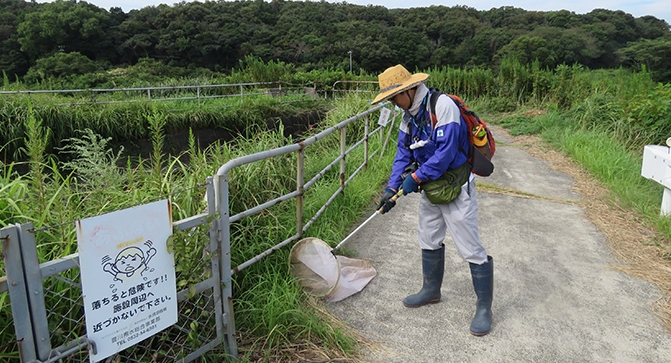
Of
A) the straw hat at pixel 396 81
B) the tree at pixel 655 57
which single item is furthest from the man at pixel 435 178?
the tree at pixel 655 57

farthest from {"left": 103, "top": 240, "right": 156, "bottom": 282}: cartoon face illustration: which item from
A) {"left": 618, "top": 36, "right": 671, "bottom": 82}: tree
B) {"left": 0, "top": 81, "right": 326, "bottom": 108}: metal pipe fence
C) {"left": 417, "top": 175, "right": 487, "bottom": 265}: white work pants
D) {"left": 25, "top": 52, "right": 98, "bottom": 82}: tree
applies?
{"left": 25, "top": 52, "right": 98, "bottom": 82}: tree

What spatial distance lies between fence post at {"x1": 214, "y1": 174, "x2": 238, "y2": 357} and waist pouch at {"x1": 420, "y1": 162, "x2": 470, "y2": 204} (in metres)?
1.39

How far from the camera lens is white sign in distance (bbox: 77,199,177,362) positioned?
1.67 meters

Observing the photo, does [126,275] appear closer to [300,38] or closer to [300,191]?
[300,191]

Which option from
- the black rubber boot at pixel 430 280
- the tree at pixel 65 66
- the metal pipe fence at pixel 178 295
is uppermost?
the tree at pixel 65 66

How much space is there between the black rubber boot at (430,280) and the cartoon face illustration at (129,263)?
194 cm

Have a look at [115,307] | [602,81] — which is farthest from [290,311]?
[602,81]

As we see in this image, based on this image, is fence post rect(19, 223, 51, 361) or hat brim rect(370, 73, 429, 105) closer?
fence post rect(19, 223, 51, 361)

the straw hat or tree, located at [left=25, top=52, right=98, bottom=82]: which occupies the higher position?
tree, located at [left=25, top=52, right=98, bottom=82]

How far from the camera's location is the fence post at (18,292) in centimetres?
147

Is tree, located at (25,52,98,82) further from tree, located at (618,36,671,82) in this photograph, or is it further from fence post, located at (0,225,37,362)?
tree, located at (618,36,671,82)

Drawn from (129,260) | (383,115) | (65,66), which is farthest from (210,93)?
(65,66)

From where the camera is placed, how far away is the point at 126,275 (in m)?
1.82

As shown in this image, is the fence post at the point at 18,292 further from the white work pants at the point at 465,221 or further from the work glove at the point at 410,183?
the white work pants at the point at 465,221
